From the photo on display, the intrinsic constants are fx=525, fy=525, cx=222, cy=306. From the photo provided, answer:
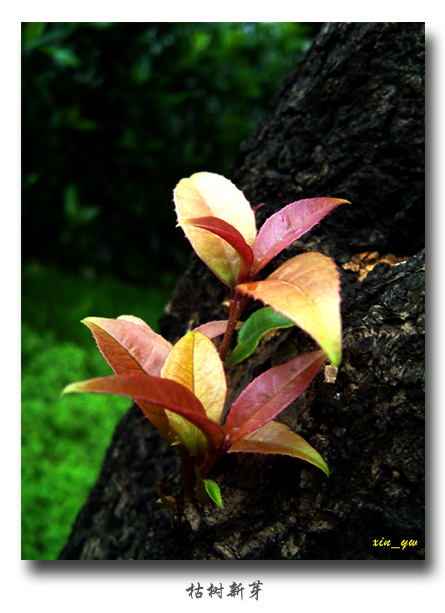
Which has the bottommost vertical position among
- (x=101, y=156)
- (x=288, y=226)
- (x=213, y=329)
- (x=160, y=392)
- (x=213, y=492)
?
(x=213, y=492)

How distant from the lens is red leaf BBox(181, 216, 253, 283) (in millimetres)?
642

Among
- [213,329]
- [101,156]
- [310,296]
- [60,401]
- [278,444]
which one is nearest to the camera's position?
[310,296]

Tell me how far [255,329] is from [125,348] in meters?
0.18

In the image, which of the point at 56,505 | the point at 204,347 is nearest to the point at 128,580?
the point at 204,347

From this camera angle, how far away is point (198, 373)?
65 centimetres

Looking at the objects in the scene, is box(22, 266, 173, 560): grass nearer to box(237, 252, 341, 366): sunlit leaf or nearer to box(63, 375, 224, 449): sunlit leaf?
box(63, 375, 224, 449): sunlit leaf

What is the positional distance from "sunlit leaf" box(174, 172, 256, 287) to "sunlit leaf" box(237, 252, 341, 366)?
0.33 feet

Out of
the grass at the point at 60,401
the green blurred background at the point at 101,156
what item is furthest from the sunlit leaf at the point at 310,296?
the green blurred background at the point at 101,156

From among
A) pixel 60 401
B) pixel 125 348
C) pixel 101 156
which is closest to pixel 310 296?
pixel 125 348

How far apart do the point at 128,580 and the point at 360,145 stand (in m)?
0.80

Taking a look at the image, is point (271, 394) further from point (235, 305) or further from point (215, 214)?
point (215, 214)

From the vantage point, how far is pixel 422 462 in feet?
2.29

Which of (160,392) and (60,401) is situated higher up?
(60,401)
